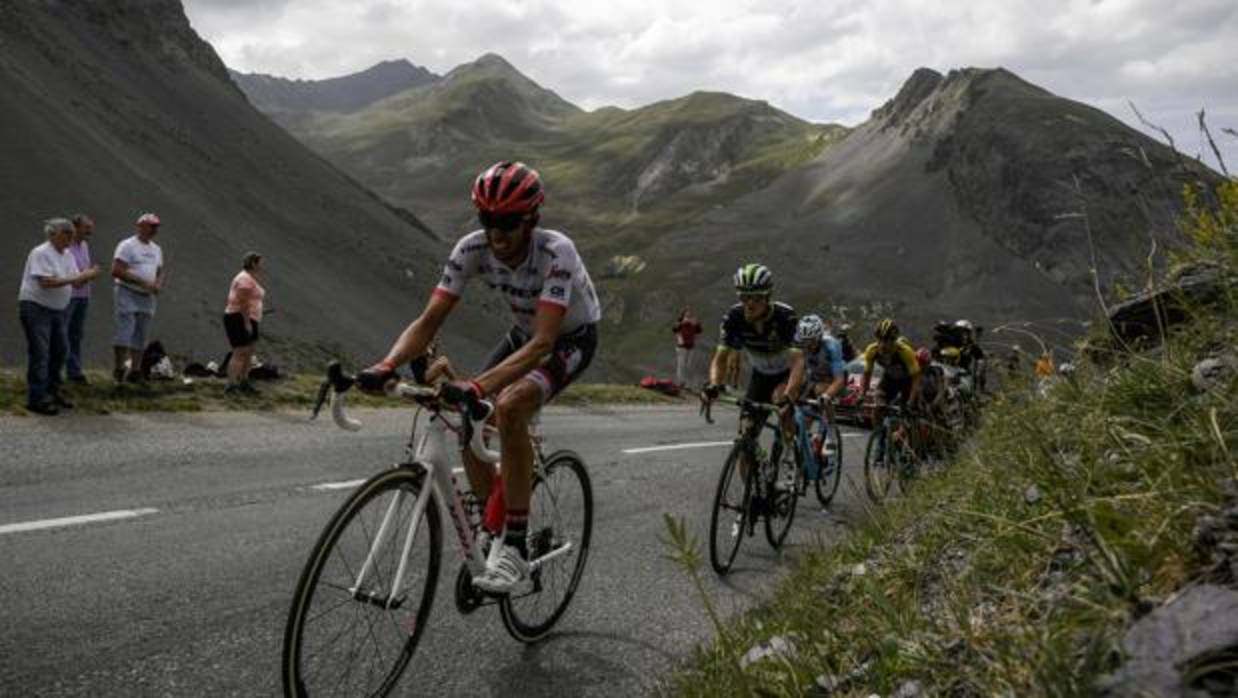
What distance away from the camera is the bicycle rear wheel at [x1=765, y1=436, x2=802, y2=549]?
26.7ft

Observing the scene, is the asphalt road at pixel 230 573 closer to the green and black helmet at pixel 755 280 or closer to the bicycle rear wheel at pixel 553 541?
the bicycle rear wheel at pixel 553 541

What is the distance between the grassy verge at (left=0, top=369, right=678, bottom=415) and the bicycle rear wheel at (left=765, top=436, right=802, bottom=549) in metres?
8.27

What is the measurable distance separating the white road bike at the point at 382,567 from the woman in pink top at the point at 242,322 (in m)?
10.4

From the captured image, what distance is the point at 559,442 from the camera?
13.2 meters

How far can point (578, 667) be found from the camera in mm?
4953

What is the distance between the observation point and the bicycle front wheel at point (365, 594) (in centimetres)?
371

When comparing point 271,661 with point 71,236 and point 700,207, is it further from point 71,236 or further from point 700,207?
point 700,207

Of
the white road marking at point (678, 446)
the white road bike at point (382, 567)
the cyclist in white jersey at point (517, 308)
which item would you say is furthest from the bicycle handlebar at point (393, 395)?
the white road marking at point (678, 446)

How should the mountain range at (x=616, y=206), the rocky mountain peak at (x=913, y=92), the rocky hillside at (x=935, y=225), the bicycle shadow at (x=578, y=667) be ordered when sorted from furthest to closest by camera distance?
the rocky mountain peak at (x=913, y=92), the rocky hillside at (x=935, y=225), the mountain range at (x=616, y=206), the bicycle shadow at (x=578, y=667)

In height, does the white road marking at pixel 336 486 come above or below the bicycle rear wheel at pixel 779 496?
below

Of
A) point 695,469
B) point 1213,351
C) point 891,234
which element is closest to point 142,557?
point 1213,351

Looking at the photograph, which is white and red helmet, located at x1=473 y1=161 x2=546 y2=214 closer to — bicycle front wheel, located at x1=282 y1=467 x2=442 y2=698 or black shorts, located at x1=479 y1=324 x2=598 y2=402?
black shorts, located at x1=479 y1=324 x2=598 y2=402

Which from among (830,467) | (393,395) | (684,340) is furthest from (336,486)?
(684,340)

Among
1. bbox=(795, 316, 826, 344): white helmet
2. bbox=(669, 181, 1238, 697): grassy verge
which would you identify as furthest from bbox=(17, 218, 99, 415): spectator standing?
bbox=(669, 181, 1238, 697): grassy verge
